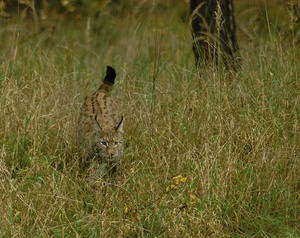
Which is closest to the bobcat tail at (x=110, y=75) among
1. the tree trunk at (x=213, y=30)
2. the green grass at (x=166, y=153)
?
the green grass at (x=166, y=153)

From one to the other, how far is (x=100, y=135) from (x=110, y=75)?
33.3 inches

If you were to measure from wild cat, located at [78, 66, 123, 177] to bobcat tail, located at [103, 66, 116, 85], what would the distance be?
0.25 meters

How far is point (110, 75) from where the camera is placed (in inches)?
293

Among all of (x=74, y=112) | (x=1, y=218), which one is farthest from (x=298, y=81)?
(x=1, y=218)

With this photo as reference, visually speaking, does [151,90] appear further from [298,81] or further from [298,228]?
[298,228]

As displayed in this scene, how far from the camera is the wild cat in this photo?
6.60 meters

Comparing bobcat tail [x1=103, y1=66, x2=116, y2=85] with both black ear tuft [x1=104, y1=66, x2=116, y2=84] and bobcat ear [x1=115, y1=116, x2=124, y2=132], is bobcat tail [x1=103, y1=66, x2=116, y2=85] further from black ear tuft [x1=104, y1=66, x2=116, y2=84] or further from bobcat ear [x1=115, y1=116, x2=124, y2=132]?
bobcat ear [x1=115, y1=116, x2=124, y2=132]

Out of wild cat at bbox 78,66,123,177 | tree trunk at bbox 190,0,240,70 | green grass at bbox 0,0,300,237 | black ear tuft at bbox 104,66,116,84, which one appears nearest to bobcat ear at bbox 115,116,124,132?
wild cat at bbox 78,66,123,177

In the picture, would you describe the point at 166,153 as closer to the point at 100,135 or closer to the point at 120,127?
the point at 120,127

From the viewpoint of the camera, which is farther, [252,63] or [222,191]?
[252,63]

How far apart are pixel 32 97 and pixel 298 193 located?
8.15ft

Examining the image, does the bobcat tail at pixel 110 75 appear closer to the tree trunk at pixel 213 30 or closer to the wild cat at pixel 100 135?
the wild cat at pixel 100 135

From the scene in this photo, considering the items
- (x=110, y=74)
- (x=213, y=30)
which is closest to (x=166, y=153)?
(x=110, y=74)

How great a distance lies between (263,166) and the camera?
243 inches
